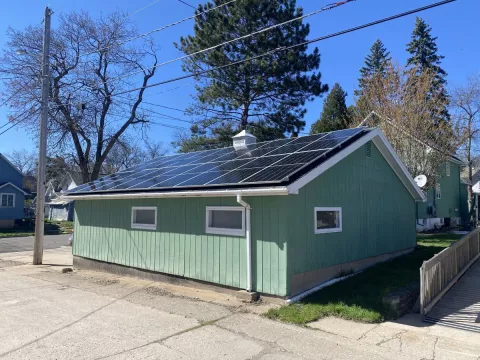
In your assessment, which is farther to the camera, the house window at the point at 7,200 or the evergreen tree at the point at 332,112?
the evergreen tree at the point at 332,112

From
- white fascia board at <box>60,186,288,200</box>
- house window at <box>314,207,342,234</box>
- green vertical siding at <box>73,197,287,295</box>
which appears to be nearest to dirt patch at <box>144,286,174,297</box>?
green vertical siding at <box>73,197,287,295</box>

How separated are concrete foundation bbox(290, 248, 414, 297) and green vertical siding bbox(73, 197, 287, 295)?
0.40m

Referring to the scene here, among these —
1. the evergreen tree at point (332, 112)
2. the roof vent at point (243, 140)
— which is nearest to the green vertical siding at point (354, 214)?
the roof vent at point (243, 140)

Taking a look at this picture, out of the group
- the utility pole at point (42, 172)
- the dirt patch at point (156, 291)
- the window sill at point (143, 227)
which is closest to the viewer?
the dirt patch at point (156, 291)

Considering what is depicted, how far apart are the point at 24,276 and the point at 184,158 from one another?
621 centimetres

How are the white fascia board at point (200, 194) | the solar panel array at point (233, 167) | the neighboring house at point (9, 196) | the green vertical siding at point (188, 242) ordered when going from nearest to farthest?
1. the white fascia board at point (200, 194)
2. the green vertical siding at point (188, 242)
3. the solar panel array at point (233, 167)
4. the neighboring house at point (9, 196)

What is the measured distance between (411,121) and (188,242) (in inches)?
580

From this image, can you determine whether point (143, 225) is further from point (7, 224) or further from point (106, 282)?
point (7, 224)

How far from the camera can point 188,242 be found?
30.3ft

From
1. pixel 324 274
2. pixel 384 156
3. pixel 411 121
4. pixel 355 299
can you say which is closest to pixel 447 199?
pixel 411 121

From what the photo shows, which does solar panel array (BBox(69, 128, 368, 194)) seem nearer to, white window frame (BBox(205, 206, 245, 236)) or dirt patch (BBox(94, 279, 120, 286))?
white window frame (BBox(205, 206, 245, 236))

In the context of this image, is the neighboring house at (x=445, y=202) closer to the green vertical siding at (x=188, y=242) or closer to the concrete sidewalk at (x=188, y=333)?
the green vertical siding at (x=188, y=242)

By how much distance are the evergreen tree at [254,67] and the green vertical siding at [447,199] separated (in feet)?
31.1

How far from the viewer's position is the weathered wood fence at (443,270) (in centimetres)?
692
